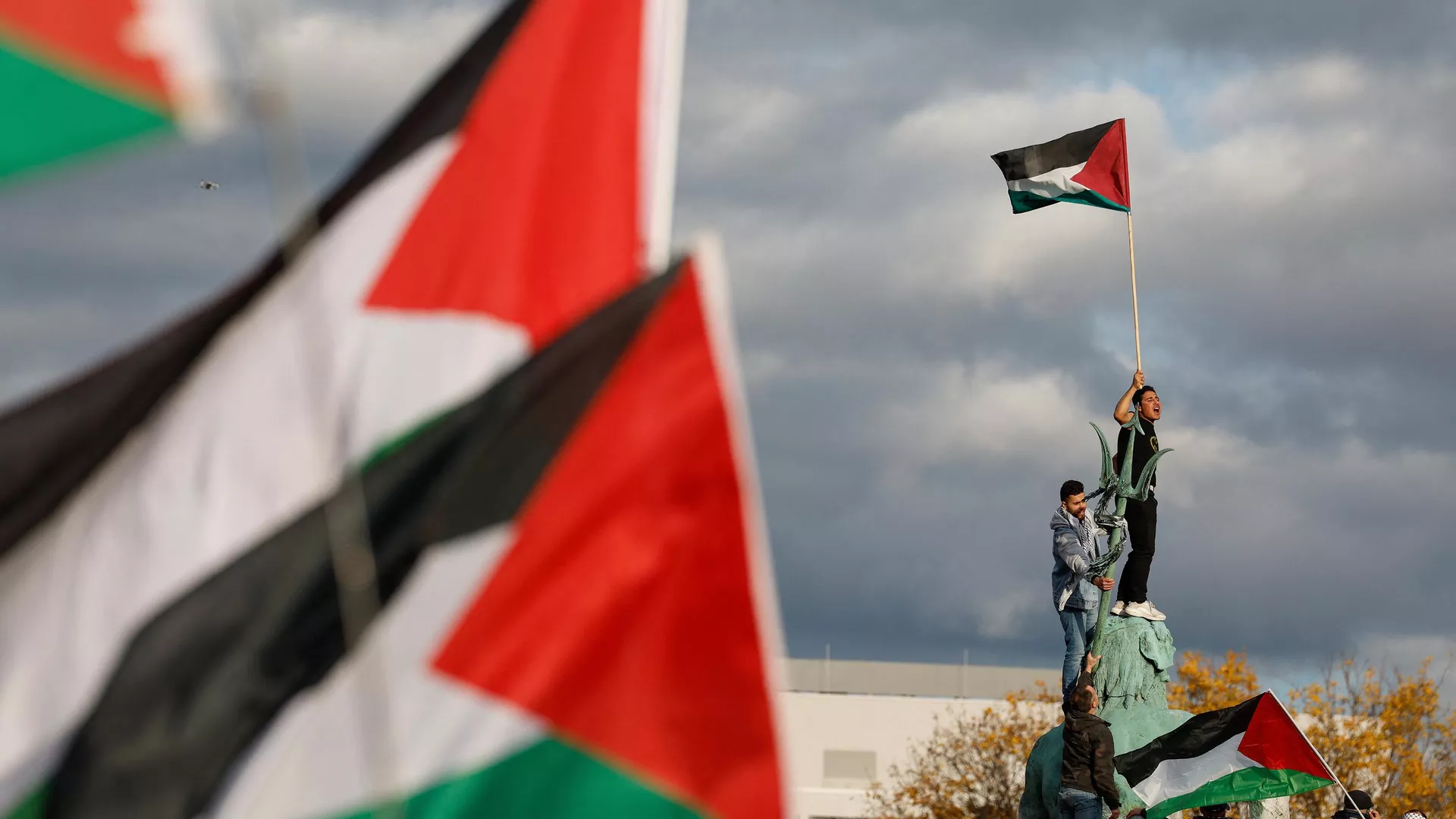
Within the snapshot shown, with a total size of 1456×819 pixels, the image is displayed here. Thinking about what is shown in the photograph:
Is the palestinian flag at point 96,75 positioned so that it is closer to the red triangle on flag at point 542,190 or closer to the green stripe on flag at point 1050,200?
the red triangle on flag at point 542,190

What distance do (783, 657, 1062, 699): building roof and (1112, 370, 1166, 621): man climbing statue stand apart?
36.2 m

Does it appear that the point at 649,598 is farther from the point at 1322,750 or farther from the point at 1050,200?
the point at 1322,750

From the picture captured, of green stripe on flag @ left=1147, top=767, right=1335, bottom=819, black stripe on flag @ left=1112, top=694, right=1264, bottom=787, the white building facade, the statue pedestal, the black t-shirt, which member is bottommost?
green stripe on flag @ left=1147, top=767, right=1335, bottom=819

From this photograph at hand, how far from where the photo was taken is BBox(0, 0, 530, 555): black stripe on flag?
5016 millimetres

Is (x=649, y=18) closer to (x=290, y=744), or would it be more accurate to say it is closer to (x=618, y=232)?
(x=618, y=232)

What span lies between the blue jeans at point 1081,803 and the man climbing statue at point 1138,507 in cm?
349

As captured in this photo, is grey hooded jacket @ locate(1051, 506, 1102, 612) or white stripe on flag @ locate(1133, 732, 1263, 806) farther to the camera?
grey hooded jacket @ locate(1051, 506, 1102, 612)

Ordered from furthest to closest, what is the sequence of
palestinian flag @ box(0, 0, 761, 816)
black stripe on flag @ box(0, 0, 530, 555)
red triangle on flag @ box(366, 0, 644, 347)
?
1. red triangle on flag @ box(366, 0, 644, 347)
2. black stripe on flag @ box(0, 0, 530, 555)
3. palestinian flag @ box(0, 0, 761, 816)

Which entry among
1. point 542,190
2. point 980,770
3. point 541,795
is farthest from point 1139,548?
point 980,770

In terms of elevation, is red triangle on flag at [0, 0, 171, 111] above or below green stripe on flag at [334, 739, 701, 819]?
above

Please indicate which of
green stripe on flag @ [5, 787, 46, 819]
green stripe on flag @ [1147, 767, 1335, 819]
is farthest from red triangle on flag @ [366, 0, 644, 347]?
green stripe on flag @ [1147, 767, 1335, 819]

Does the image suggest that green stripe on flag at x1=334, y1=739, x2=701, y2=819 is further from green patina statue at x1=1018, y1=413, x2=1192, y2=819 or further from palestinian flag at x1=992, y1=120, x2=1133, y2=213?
palestinian flag at x1=992, y1=120, x2=1133, y2=213

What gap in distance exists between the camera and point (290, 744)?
433cm

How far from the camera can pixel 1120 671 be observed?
21656 mm
